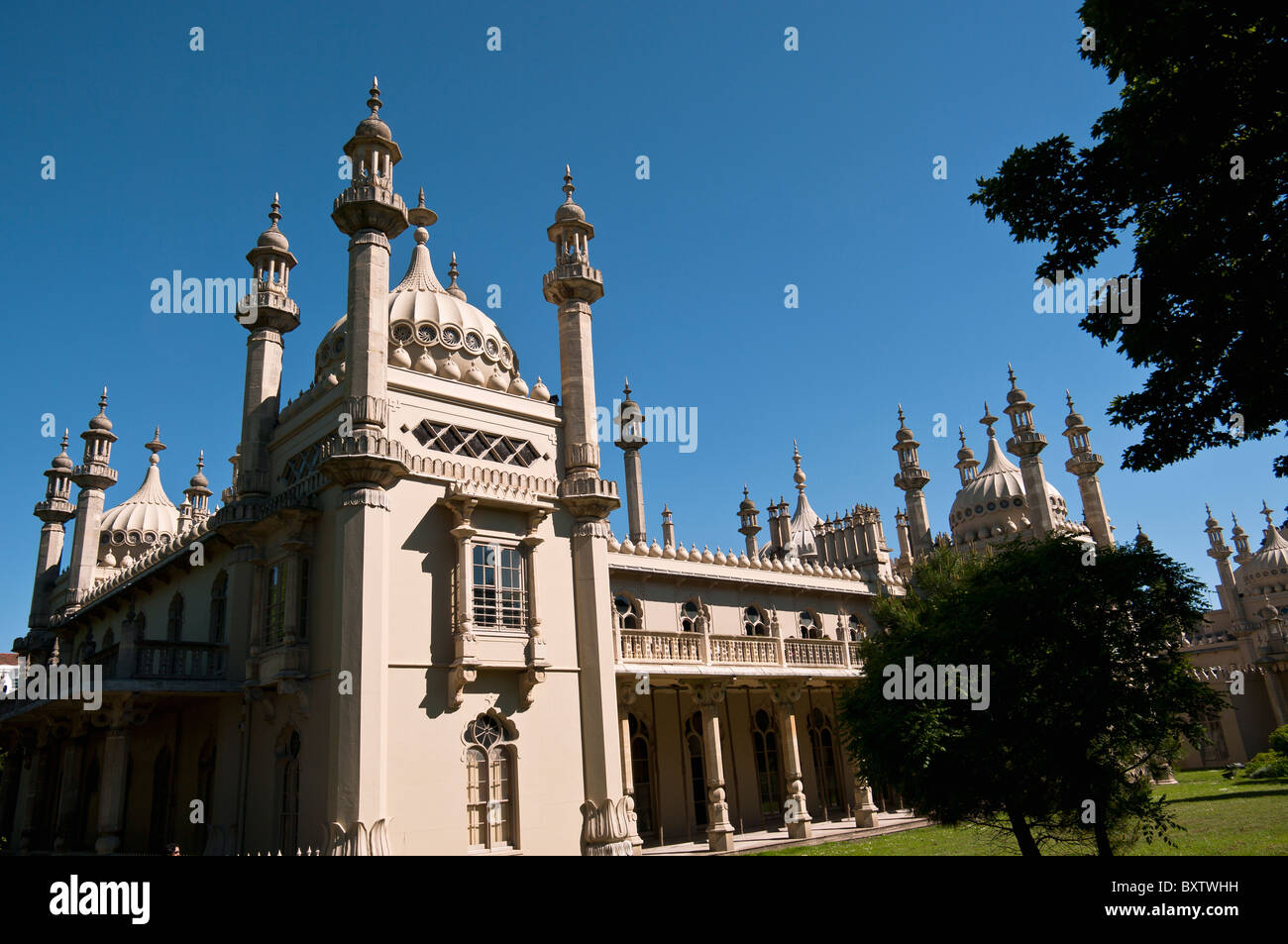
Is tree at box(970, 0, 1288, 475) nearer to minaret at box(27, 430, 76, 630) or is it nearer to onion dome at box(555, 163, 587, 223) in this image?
onion dome at box(555, 163, 587, 223)

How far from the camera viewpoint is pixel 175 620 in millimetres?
24703

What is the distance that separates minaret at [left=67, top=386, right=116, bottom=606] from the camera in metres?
29.3

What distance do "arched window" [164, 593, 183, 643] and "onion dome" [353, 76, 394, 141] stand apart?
14019mm

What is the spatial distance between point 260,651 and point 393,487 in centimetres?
502

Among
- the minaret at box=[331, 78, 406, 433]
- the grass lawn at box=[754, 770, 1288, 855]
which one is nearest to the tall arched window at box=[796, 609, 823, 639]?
the grass lawn at box=[754, 770, 1288, 855]

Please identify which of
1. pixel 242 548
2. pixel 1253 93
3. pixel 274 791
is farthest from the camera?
pixel 242 548

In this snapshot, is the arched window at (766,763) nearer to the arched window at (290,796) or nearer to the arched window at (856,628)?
the arched window at (856,628)

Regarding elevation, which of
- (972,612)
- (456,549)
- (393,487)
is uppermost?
(393,487)

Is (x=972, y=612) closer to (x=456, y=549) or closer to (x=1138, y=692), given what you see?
(x=1138, y=692)

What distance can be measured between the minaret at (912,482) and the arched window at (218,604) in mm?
26233

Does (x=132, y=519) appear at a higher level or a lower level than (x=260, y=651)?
higher
